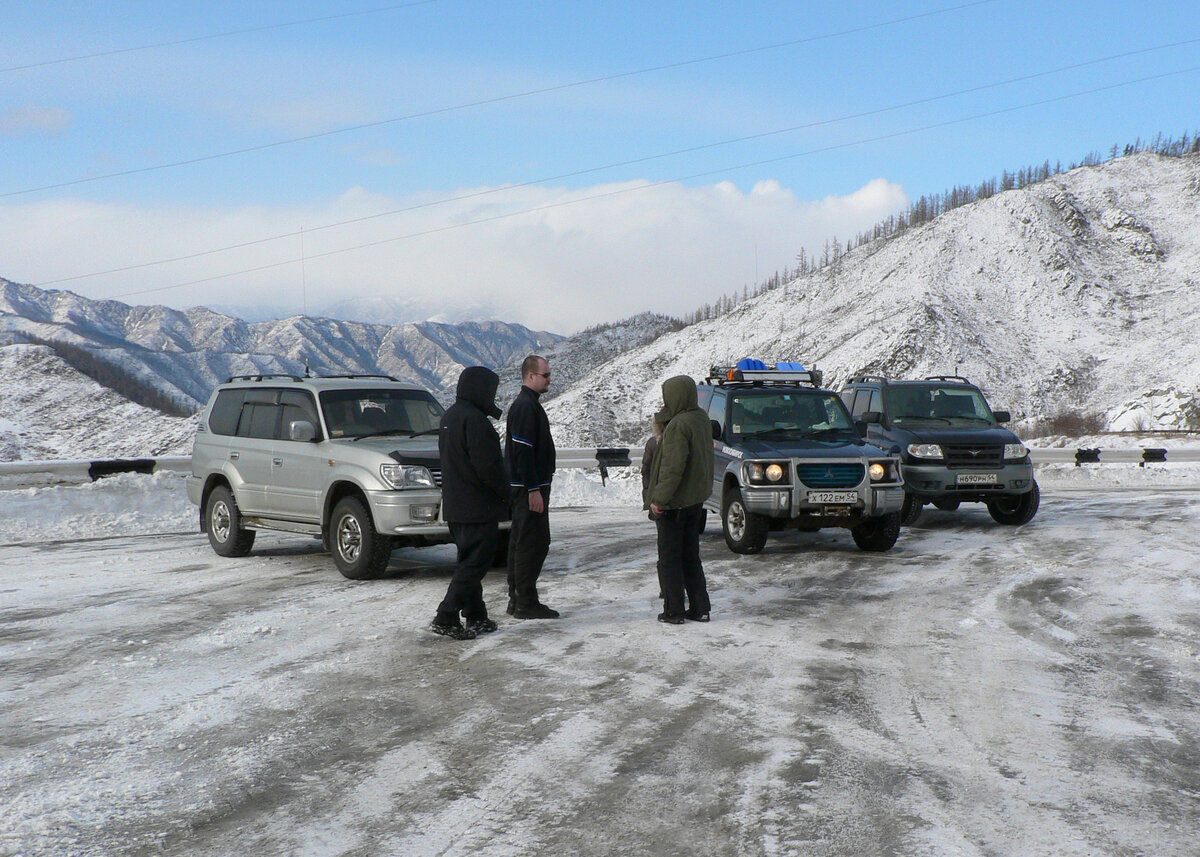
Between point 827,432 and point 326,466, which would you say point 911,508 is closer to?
point 827,432

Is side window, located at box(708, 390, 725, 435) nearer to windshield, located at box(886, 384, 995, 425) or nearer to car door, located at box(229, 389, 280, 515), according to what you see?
windshield, located at box(886, 384, 995, 425)

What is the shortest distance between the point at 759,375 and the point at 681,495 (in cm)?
584

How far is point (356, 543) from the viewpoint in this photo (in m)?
9.74

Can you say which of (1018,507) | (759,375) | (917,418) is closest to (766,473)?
(759,375)

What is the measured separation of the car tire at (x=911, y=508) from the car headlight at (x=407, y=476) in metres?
7.07

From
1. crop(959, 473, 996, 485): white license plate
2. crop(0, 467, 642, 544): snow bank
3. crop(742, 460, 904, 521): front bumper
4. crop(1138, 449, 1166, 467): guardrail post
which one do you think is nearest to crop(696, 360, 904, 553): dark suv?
crop(742, 460, 904, 521): front bumper

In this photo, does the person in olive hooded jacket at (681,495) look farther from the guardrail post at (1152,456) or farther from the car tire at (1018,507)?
the guardrail post at (1152,456)

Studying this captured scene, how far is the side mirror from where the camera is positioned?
1008cm

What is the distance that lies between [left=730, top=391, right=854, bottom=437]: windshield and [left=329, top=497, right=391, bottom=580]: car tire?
471 cm

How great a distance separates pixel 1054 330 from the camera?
89.7 meters

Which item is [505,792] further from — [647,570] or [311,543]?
[311,543]

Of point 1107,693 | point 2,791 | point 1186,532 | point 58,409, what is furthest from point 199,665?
point 58,409

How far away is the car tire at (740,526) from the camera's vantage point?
11148 mm

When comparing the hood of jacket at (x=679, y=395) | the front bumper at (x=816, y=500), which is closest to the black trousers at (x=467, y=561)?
the hood of jacket at (x=679, y=395)
